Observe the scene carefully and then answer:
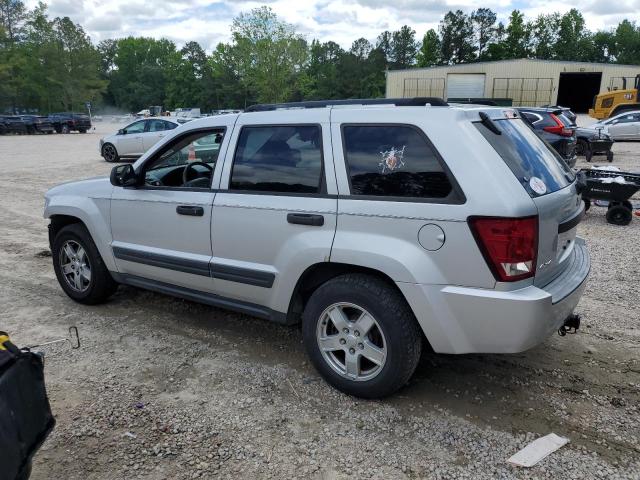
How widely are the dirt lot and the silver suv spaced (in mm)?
384

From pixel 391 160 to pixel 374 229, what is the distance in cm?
44

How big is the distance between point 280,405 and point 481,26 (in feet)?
350

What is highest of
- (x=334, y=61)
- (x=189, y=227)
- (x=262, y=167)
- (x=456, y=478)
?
(x=334, y=61)

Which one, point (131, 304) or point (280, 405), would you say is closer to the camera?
point (280, 405)

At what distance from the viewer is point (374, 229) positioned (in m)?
3.07

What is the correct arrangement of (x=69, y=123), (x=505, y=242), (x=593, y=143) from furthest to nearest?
1. (x=69, y=123)
2. (x=593, y=143)
3. (x=505, y=242)

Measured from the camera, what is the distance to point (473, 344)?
2.94 meters

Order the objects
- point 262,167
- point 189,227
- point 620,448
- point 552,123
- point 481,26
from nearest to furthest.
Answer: point 620,448 → point 262,167 → point 189,227 → point 552,123 → point 481,26

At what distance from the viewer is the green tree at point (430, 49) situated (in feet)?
307

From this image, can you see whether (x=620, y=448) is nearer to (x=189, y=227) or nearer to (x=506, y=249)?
(x=506, y=249)

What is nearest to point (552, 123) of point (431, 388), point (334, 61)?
point (431, 388)

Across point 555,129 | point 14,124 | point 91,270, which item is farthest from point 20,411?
point 14,124

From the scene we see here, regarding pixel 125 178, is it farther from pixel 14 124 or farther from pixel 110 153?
pixel 14 124

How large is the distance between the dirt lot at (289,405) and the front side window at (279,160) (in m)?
1.35
